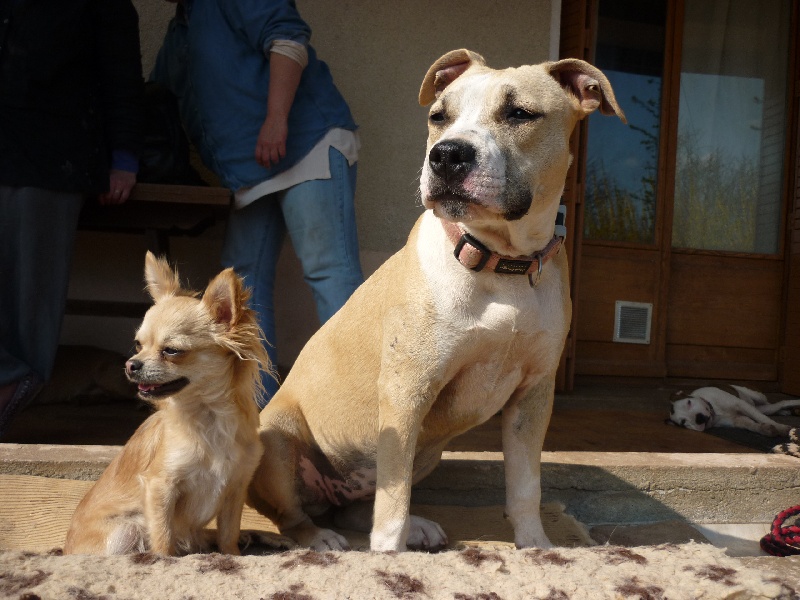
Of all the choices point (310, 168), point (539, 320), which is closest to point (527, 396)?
point (539, 320)

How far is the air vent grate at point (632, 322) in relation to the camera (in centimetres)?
556

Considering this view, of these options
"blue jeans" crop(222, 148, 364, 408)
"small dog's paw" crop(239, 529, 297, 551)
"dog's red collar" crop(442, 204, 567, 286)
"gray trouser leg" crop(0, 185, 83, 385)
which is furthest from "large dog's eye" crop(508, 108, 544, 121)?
"gray trouser leg" crop(0, 185, 83, 385)

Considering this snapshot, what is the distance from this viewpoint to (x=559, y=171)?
213cm

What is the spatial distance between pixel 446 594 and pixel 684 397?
11.1 feet

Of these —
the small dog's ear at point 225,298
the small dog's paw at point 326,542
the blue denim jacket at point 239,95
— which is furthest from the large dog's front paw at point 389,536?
the blue denim jacket at point 239,95

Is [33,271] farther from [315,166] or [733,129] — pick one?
[733,129]

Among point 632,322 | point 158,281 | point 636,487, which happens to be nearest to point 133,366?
point 158,281

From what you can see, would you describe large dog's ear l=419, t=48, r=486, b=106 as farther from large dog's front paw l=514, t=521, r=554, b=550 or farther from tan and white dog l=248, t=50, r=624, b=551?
large dog's front paw l=514, t=521, r=554, b=550

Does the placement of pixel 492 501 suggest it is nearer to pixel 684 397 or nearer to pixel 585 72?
pixel 585 72

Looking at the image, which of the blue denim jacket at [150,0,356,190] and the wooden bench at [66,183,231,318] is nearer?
the blue denim jacket at [150,0,356,190]

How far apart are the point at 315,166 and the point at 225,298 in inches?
56.0

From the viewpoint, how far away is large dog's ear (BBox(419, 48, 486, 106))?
2449 mm

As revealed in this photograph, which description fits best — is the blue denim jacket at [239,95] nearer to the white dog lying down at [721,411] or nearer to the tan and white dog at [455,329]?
the tan and white dog at [455,329]

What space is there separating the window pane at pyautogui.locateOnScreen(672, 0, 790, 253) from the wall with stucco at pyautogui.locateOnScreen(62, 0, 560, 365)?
5.27ft
